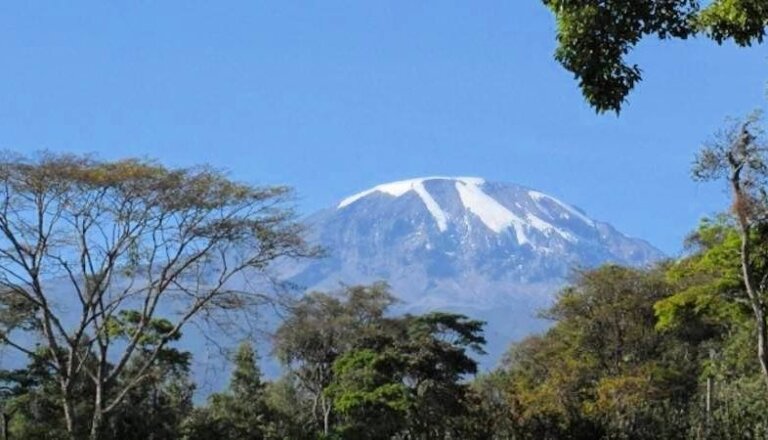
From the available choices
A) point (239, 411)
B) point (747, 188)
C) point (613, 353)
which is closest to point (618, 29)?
point (747, 188)

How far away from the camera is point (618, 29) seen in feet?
17.8

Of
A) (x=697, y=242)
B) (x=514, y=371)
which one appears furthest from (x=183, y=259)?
(x=514, y=371)

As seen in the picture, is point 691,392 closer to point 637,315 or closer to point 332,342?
point 637,315

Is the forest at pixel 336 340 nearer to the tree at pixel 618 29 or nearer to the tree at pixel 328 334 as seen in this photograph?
the tree at pixel 328 334

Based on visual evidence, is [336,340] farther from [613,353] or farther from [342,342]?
[613,353]

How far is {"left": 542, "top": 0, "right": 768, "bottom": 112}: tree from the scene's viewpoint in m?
5.34

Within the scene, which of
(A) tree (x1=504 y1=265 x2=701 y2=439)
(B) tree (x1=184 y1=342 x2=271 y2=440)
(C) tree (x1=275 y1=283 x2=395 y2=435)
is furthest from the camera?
(C) tree (x1=275 y1=283 x2=395 y2=435)

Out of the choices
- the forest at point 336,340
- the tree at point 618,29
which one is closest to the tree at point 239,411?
the forest at point 336,340

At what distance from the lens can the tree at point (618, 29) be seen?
17.5 feet

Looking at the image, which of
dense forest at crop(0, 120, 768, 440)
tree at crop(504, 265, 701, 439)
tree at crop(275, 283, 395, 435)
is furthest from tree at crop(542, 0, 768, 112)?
tree at crop(275, 283, 395, 435)

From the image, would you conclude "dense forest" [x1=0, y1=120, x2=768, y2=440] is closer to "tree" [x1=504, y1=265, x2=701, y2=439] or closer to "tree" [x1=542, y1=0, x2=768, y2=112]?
"tree" [x1=504, y1=265, x2=701, y2=439]

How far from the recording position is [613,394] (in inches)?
1125

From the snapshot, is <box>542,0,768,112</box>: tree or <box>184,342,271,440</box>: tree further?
<box>184,342,271,440</box>: tree

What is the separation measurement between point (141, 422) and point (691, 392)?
17202 millimetres
